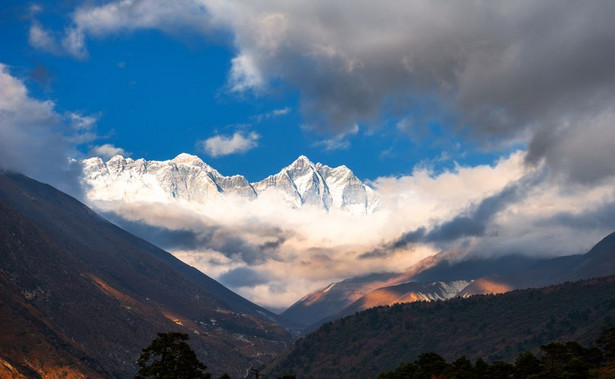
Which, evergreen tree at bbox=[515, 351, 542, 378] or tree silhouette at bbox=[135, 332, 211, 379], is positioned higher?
tree silhouette at bbox=[135, 332, 211, 379]

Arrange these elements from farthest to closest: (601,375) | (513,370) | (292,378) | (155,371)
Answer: (513,370) → (292,378) → (601,375) → (155,371)

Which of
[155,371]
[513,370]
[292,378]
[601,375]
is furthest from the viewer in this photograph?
[513,370]

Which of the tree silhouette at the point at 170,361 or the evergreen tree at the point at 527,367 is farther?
the evergreen tree at the point at 527,367

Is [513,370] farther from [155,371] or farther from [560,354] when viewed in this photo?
[155,371]

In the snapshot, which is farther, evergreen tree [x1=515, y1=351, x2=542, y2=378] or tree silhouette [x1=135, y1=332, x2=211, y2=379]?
evergreen tree [x1=515, y1=351, x2=542, y2=378]

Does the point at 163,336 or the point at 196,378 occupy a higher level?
the point at 163,336

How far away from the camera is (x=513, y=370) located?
19238 cm

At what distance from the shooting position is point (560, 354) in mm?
199875

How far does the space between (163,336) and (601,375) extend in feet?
349

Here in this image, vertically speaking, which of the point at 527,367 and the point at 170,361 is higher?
the point at 170,361

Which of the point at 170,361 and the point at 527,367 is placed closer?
the point at 170,361

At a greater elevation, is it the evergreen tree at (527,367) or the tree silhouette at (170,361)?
the tree silhouette at (170,361)

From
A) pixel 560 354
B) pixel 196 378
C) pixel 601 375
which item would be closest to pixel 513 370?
pixel 560 354

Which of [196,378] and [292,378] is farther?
[292,378]
